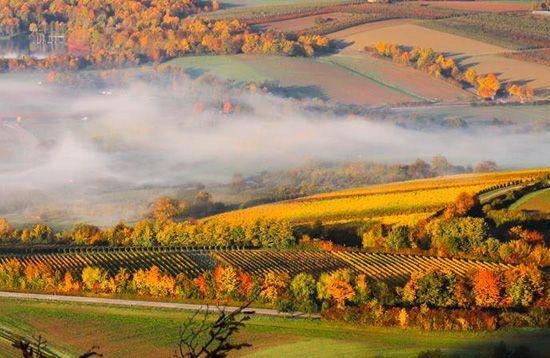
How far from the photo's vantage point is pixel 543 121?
9288cm

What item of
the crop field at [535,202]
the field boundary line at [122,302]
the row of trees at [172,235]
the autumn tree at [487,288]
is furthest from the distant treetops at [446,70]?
the field boundary line at [122,302]

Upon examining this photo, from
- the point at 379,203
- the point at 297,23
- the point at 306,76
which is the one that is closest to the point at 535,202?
the point at 379,203

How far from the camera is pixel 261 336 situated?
134 ft

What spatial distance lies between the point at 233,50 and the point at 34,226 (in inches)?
2160

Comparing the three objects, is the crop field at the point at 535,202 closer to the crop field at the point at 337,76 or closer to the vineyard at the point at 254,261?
the vineyard at the point at 254,261

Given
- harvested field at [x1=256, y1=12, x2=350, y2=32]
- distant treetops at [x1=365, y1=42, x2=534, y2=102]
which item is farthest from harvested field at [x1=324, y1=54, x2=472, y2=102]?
harvested field at [x1=256, y1=12, x2=350, y2=32]

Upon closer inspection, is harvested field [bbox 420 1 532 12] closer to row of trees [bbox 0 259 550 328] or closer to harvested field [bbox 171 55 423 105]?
harvested field [bbox 171 55 423 105]

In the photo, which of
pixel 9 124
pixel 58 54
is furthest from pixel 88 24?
pixel 9 124

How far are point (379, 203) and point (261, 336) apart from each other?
2262 centimetres

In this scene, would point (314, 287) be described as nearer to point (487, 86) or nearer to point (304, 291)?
point (304, 291)

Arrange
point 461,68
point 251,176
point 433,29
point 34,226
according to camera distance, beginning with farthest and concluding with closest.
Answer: point 433,29 → point 461,68 → point 251,176 → point 34,226

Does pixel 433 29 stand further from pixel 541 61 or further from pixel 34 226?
pixel 34 226

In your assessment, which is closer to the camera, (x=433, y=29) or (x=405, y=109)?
(x=405, y=109)

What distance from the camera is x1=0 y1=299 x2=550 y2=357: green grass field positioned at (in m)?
39.2
